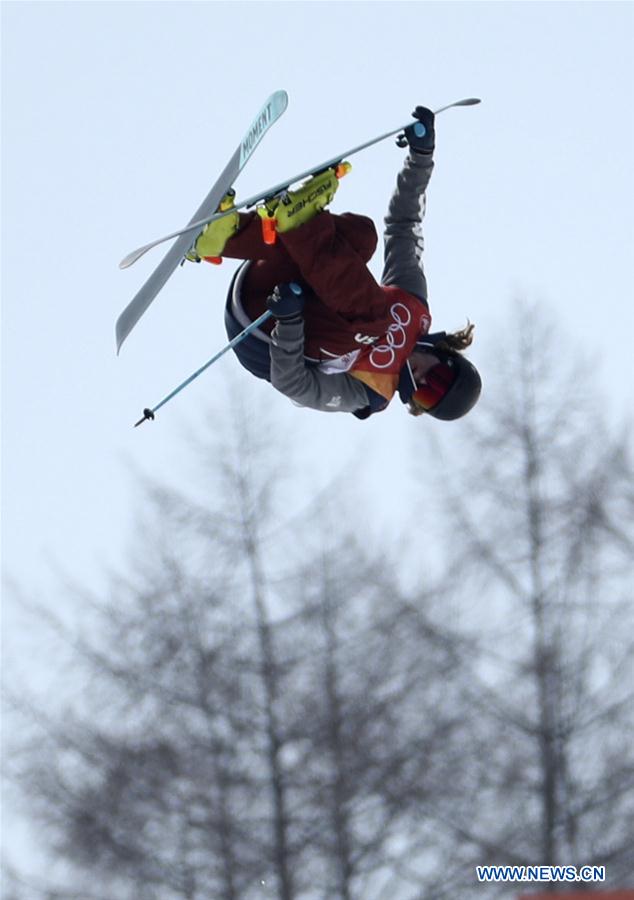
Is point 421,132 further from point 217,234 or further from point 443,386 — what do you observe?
point 443,386

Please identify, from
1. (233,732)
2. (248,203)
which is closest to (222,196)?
(248,203)

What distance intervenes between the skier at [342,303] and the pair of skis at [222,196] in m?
0.05

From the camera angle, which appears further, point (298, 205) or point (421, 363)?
point (421, 363)

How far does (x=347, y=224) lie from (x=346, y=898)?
5.45 meters

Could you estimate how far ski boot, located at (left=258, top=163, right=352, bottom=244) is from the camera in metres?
6.20

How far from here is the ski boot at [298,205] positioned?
6195 millimetres

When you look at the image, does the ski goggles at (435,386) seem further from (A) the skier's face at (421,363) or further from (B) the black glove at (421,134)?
(B) the black glove at (421,134)

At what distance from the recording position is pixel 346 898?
1079 centimetres

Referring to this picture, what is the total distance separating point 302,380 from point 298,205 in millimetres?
601

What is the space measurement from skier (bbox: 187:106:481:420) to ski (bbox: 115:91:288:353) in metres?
0.06

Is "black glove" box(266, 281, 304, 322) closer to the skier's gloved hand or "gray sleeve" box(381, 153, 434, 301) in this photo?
"gray sleeve" box(381, 153, 434, 301)

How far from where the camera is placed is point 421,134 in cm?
650

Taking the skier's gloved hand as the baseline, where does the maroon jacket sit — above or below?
below

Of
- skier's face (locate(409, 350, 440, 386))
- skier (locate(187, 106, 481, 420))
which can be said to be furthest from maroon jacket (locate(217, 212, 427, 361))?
skier's face (locate(409, 350, 440, 386))
